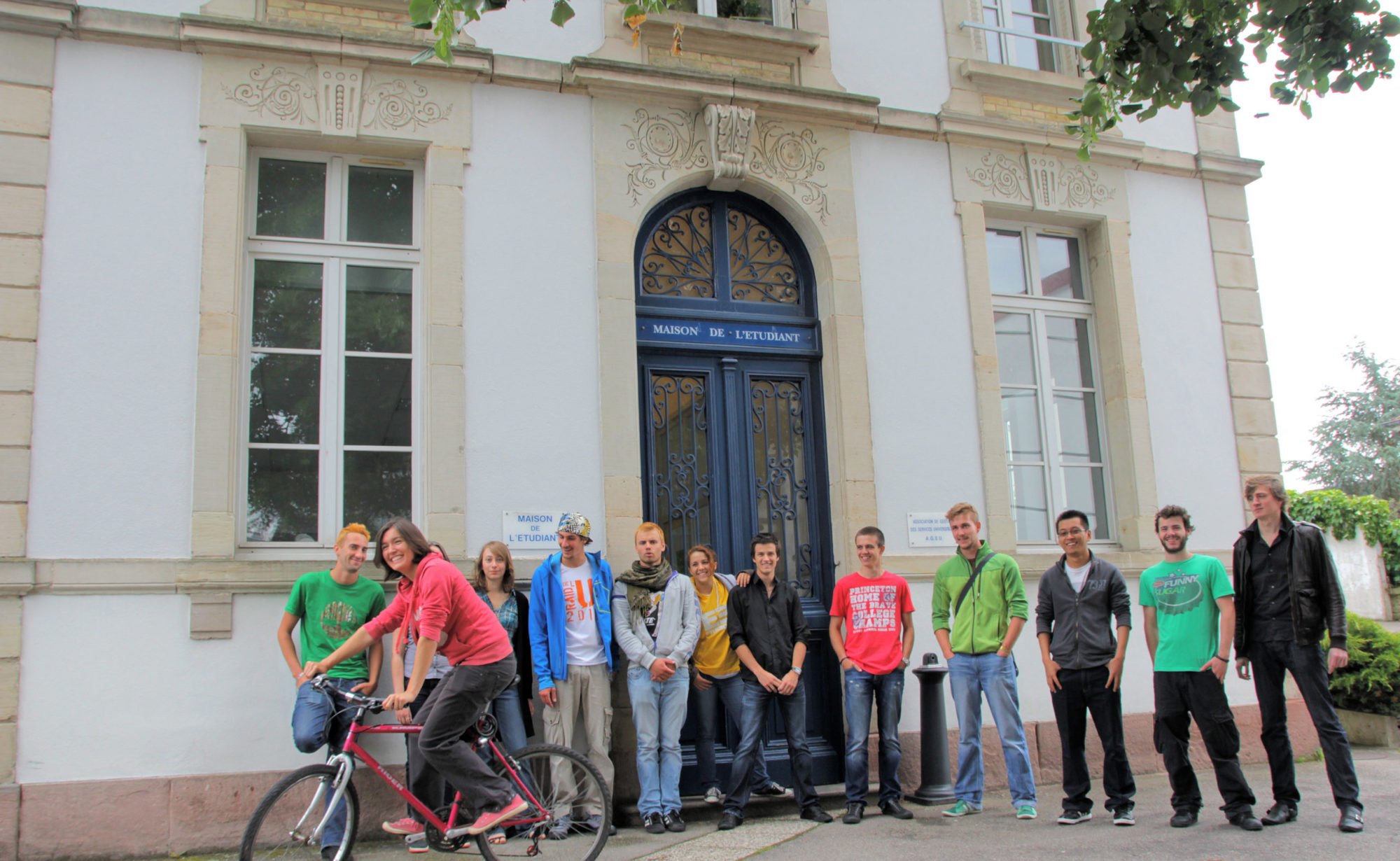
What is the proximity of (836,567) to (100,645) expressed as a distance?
445 centimetres

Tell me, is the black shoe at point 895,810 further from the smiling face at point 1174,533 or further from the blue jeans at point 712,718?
the smiling face at point 1174,533

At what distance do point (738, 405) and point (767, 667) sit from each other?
1922mm

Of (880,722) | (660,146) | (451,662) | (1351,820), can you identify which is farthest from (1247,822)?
(660,146)

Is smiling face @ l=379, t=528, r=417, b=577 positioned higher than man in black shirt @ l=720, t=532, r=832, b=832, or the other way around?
smiling face @ l=379, t=528, r=417, b=577

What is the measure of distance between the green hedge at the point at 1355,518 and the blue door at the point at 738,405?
47.6 feet

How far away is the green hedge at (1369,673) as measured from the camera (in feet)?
28.1

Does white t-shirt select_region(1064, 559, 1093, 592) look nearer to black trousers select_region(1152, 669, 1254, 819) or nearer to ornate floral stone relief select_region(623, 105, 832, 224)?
black trousers select_region(1152, 669, 1254, 819)

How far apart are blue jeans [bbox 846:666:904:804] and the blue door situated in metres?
0.83

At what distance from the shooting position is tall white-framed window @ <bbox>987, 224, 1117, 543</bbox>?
324 inches

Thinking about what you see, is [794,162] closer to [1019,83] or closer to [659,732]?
[1019,83]

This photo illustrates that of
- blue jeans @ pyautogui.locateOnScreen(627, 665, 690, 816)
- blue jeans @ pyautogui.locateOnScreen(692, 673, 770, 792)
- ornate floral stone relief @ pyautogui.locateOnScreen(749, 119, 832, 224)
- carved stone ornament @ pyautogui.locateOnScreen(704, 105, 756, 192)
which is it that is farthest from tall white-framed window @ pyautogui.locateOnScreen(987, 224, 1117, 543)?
blue jeans @ pyautogui.locateOnScreen(627, 665, 690, 816)

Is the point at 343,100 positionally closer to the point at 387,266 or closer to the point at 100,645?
the point at 387,266

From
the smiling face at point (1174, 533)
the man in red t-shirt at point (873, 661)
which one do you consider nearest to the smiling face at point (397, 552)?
the man in red t-shirt at point (873, 661)

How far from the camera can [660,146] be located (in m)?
7.42
